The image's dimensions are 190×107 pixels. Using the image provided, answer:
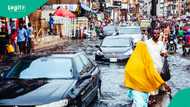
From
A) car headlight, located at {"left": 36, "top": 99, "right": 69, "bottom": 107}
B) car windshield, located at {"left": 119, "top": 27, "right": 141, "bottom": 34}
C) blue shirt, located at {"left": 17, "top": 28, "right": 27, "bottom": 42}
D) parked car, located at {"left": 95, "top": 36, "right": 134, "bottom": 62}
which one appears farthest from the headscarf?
car windshield, located at {"left": 119, "top": 27, "right": 141, "bottom": 34}

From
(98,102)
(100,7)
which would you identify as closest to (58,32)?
(98,102)

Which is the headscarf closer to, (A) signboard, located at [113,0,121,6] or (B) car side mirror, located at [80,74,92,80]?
(B) car side mirror, located at [80,74,92,80]

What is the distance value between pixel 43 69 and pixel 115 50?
14845 millimetres

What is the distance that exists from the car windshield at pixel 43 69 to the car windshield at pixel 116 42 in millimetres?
15314

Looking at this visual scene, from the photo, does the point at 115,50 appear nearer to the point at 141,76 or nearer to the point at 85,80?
the point at 85,80

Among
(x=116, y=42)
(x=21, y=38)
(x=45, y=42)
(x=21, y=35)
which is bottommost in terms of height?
(x=45, y=42)

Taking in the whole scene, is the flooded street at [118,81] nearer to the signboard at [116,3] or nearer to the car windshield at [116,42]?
the car windshield at [116,42]

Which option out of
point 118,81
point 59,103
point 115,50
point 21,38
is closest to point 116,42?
point 115,50

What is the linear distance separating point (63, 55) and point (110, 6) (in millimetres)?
115844

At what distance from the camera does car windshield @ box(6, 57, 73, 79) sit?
37.2 feet

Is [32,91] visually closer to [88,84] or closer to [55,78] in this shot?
[55,78]

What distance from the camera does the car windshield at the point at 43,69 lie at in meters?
11.3

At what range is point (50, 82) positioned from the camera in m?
10.8

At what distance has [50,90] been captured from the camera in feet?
33.4
